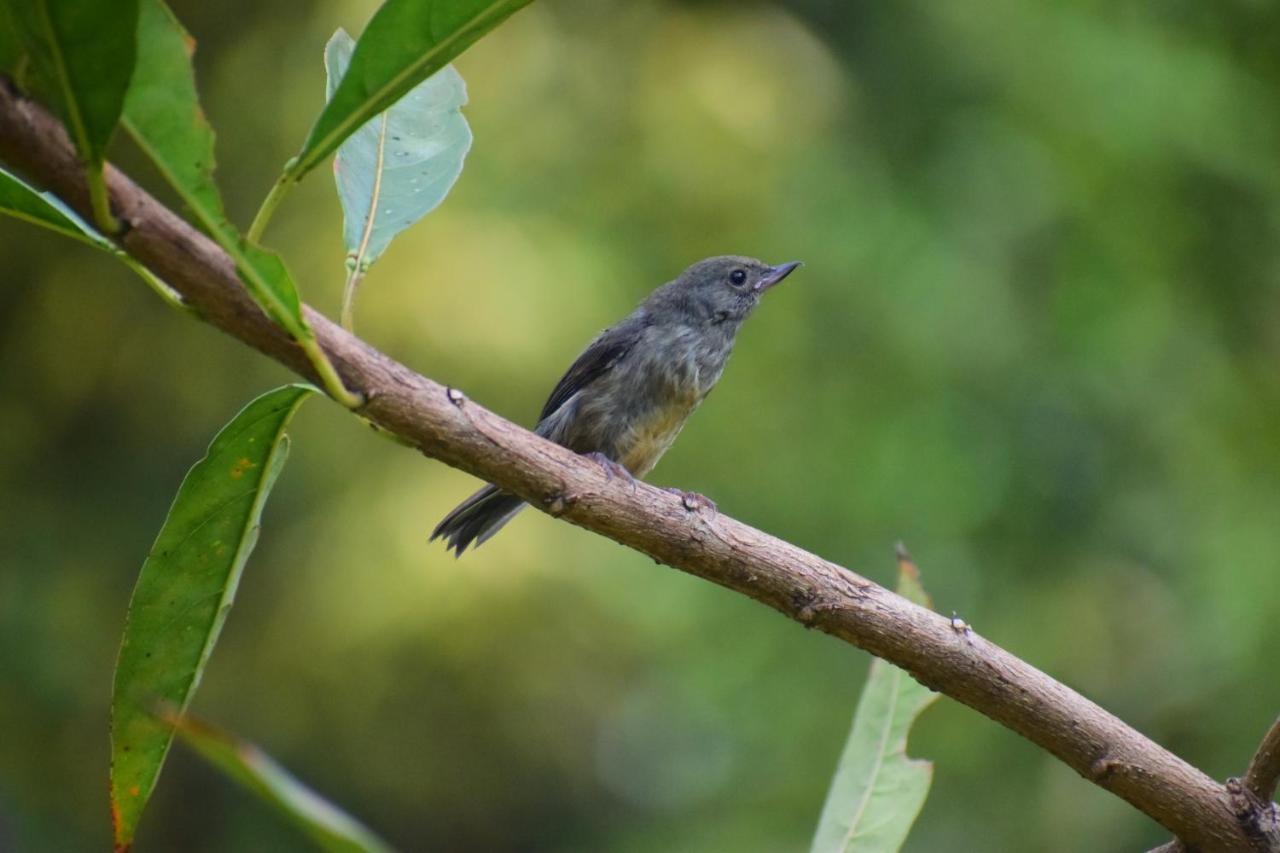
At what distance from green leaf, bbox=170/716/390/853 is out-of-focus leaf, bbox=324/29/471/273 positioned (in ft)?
2.80

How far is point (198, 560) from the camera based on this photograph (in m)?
1.53

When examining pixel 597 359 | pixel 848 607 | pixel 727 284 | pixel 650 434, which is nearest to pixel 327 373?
pixel 848 607

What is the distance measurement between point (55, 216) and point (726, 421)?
5765 millimetres

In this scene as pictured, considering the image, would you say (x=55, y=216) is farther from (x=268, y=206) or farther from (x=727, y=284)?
(x=727, y=284)

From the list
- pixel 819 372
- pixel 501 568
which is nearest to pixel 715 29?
pixel 819 372

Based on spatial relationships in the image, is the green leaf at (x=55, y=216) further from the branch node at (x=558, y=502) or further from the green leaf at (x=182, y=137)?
the branch node at (x=558, y=502)

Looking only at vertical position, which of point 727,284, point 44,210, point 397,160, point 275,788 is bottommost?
point 275,788

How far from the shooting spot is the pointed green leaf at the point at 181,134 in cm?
122

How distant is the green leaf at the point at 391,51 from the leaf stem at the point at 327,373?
0.16m

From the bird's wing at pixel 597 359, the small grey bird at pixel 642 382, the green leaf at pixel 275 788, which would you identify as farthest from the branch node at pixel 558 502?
the bird's wing at pixel 597 359

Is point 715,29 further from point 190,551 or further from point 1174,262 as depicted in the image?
point 190,551

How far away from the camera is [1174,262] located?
21.5 feet

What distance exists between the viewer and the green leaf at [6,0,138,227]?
110cm

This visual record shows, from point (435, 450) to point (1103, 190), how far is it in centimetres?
576
